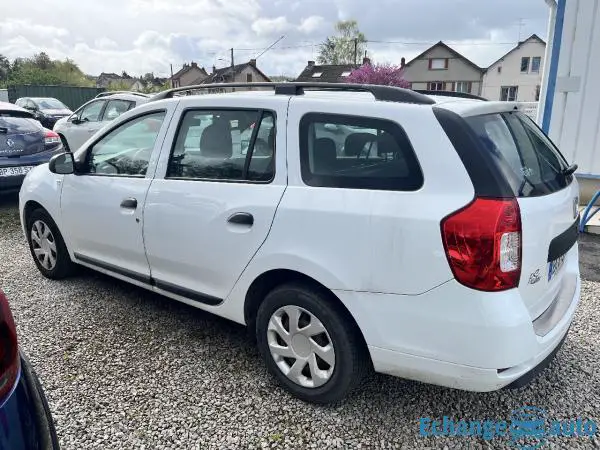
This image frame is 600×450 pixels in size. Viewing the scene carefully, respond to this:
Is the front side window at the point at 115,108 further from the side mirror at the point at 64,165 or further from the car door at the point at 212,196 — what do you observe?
the car door at the point at 212,196

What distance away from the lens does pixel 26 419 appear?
144 centimetres

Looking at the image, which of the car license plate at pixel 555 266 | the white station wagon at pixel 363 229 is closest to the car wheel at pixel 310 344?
the white station wagon at pixel 363 229

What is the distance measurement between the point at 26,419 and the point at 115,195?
2131 mm

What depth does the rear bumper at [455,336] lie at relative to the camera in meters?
1.96

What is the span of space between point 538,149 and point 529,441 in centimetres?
152

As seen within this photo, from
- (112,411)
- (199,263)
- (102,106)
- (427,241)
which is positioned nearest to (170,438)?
(112,411)

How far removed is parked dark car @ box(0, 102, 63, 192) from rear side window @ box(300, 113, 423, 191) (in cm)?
578

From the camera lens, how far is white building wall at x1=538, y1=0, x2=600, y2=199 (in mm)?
6129

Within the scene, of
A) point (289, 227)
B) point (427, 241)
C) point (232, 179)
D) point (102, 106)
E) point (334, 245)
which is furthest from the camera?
point (102, 106)

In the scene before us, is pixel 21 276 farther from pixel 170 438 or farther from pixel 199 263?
pixel 170 438

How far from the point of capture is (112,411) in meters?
2.55

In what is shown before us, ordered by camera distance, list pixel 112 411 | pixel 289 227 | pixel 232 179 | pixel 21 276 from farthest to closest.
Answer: pixel 21 276
pixel 232 179
pixel 112 411
pixel 289 227

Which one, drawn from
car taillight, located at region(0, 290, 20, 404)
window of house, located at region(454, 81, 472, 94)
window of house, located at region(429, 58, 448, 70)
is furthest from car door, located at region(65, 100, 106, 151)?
window of house, located at region(454, 81, 472, 94)

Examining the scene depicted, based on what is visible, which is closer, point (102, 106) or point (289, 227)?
point (289, 227)
